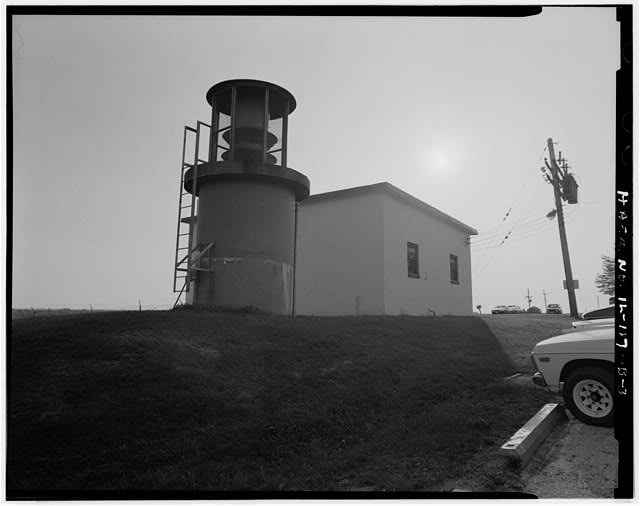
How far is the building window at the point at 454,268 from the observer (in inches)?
934

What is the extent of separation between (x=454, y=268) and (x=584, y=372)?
17.7 metres

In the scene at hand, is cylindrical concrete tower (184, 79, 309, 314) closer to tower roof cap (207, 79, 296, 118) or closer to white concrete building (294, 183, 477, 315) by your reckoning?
tower roof cap (207, 79, 296, 118)

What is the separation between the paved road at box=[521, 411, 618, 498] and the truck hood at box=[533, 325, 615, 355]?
0.97 metres

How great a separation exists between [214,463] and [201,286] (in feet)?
28.6

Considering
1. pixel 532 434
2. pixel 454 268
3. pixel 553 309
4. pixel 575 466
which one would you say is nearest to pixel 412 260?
pixel 454 268

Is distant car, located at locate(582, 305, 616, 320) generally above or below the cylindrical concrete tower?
below

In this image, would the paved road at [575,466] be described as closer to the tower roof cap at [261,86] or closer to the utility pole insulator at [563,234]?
the tower roof cap at [261,86]

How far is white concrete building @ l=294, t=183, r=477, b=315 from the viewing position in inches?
721

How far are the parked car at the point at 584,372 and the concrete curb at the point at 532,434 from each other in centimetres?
32

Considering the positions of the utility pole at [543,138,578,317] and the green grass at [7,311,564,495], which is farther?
the utility pole at [543,138,578,317]

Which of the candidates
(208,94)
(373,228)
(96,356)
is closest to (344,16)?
(96,356)

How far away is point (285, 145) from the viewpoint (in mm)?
15172

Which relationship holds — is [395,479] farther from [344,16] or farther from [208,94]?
[208,94]

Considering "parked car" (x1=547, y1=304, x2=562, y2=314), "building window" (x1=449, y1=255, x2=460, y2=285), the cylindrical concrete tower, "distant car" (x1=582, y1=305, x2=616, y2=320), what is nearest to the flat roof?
"building window" (x1=449, y1=255, x2=460, y2=285)
